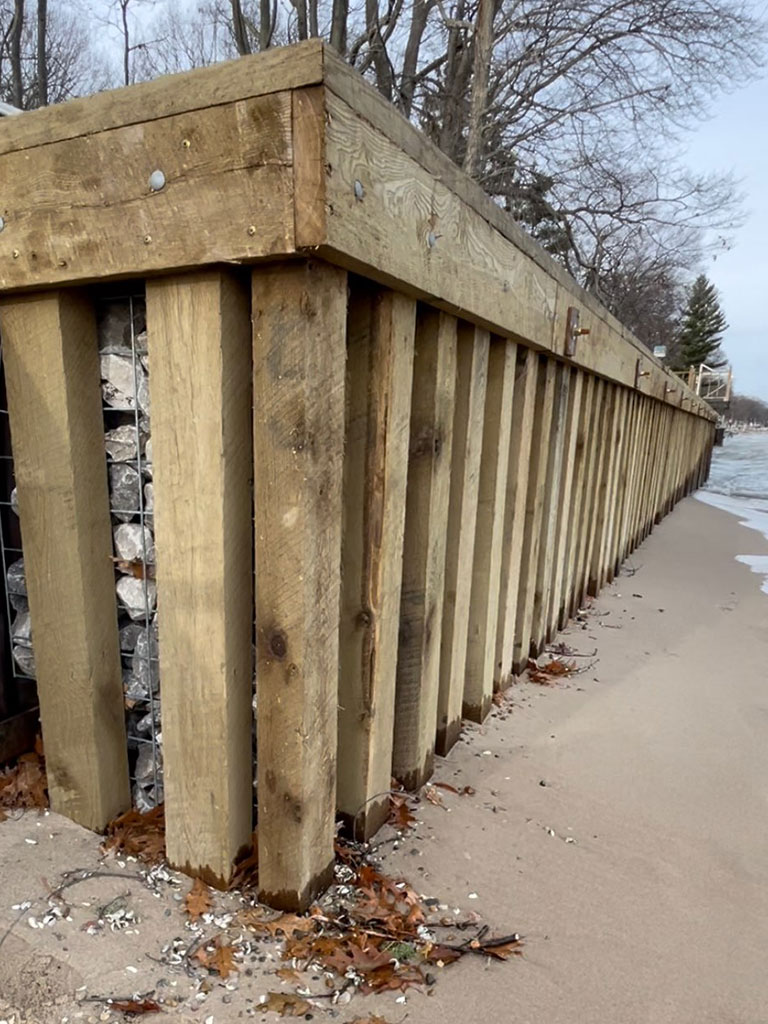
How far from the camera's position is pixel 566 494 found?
3.63 meters

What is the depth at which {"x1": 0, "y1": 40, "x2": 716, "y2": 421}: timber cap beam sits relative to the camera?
1.19 meters

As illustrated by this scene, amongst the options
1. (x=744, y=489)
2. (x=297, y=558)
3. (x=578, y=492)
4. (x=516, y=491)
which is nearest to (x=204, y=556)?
(x=297, y=558)

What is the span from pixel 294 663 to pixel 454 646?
38.9 inches

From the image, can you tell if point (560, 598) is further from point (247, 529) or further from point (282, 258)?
point (282, 258)

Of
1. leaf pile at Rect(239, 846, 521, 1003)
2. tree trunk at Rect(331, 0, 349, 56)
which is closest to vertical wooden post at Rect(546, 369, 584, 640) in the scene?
leaf pile at Rect(239, 846, 521, 1003)

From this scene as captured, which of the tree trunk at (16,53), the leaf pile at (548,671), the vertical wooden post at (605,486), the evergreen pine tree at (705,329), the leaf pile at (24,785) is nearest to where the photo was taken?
the leaf pile at (24,785)

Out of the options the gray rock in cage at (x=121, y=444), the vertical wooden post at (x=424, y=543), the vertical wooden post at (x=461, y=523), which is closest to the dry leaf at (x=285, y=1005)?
the vertical wooden post at (x=424, y=543)

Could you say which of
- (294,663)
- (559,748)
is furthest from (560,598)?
(294,663)

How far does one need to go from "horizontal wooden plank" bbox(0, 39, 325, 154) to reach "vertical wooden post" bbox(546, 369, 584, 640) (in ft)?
8.61

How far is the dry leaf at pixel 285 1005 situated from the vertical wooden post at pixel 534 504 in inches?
79.4

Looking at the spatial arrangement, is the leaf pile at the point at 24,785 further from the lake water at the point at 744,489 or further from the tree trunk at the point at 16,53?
the tree trunk at the point at 16,53

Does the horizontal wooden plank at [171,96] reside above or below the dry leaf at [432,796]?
above

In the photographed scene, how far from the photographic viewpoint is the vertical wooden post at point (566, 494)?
358 cm

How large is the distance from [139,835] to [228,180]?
1.67 metres
